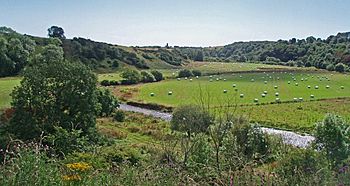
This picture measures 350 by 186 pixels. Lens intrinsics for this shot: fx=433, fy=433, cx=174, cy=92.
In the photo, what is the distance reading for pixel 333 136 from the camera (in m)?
22.5

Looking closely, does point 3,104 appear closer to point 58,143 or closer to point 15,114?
point 15,114

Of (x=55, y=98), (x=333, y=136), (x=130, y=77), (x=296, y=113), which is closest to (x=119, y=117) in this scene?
(x=55, y=98)

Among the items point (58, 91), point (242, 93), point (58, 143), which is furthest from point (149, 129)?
point (242, 93)

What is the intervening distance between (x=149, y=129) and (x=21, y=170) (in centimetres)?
3767

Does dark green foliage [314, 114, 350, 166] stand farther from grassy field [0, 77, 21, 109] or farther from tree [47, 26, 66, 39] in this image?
tree [47, 26, 66, 39]

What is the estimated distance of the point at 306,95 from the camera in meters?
67.2

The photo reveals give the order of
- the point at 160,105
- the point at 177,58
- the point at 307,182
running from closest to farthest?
the point at 307,182 → the point at 160,105 → the point at 177,58

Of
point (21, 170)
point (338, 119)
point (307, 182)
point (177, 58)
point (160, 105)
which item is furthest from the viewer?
point (177, 58)

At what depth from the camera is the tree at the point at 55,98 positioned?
1209 inches

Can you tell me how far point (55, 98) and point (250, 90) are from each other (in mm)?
45523

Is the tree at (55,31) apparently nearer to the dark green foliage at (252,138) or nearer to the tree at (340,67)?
the tree at (340,67)

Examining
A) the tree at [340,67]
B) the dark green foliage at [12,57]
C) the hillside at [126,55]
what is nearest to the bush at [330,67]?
the hillside at [126,55]

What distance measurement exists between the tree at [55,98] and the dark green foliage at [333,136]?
16.3 meters

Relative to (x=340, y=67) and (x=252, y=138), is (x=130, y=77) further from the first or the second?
(x=252, y=138)
